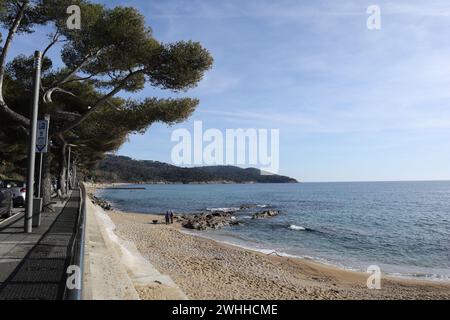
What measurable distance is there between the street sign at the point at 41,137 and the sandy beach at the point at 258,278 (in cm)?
554

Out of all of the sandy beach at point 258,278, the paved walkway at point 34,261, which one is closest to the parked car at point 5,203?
the paved walkway at point 34,261

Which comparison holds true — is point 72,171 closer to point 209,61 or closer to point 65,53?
point 65,53

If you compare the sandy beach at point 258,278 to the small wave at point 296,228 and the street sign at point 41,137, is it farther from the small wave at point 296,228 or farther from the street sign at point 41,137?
the small wave at point 296,228

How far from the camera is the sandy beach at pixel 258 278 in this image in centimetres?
1241

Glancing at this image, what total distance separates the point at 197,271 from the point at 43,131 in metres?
7.32

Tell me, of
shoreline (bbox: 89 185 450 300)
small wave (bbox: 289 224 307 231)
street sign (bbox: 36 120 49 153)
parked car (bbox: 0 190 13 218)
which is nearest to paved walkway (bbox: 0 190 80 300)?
parked car (bbox: 0 190 13 218)

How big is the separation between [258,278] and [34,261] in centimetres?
932

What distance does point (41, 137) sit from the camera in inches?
447

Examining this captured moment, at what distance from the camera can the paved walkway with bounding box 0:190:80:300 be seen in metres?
5.49

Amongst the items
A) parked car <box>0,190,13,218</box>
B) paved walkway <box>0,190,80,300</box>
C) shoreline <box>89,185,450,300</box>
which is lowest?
shoreline <box>89,185,450,300</box>

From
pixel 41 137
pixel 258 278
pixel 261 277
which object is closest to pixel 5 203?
pixel 41 137

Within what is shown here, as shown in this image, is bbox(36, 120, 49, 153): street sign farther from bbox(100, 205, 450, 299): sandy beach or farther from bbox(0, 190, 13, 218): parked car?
bbox(100, 205, 450, 299): sandy beach

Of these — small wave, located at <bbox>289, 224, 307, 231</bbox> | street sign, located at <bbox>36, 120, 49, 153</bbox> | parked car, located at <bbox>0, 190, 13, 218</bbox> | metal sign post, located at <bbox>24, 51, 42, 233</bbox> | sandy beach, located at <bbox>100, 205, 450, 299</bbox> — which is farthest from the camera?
small wave, located at <bbox>289, 224, 307, 231</bbox>

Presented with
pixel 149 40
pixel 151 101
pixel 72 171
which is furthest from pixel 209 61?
pixel 72 171
